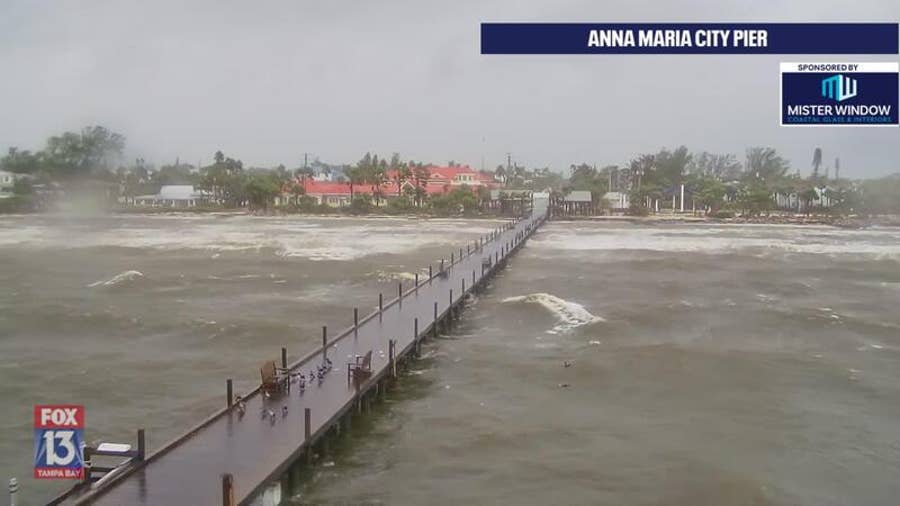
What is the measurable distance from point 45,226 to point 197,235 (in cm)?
1269

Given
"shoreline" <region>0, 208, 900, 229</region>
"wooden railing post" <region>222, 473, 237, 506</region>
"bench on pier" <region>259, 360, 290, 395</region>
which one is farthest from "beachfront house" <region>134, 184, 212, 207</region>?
"wooden railing post" <region>222, 473, 237, 506</region>

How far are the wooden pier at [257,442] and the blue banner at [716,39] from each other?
8.11 meters

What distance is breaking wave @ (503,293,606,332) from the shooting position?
23656 mm

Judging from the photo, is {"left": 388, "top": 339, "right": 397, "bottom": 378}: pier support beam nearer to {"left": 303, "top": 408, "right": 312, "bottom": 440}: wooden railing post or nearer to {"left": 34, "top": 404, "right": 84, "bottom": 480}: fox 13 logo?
{"left": 303, "top": 408, "right": 312, "bottom": 440}: wooden railing post

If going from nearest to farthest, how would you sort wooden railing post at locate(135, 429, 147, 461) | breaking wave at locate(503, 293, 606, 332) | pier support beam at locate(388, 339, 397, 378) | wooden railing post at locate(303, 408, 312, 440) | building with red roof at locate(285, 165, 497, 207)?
wooden railing post at locate(135, 429, 147, 461), wooden railing post at locate(303, 408, 312, 440), pier support beam at locate(388, 339, 397, 378), breaking wave at locate(503, 293, 606, 332), building with red roof at locate(285, 165, 497, 207)

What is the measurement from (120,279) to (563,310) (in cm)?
1690

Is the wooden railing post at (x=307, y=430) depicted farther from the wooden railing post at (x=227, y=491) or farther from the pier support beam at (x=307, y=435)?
the wooden railing post at (x=227, y=491)

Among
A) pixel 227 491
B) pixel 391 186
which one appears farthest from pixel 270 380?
pixel 391 186

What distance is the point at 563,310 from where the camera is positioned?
2573cm

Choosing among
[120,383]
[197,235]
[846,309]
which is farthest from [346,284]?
[197,235]

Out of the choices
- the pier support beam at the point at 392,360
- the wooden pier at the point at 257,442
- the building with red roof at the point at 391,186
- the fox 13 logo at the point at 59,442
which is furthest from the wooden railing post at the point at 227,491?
the building with red roof at the point at 391,186

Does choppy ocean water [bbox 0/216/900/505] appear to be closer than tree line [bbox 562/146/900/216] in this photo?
Yes

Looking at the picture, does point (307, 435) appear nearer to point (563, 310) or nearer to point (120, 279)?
point (563, 310)

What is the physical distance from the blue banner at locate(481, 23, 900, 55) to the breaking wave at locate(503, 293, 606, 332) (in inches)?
300
